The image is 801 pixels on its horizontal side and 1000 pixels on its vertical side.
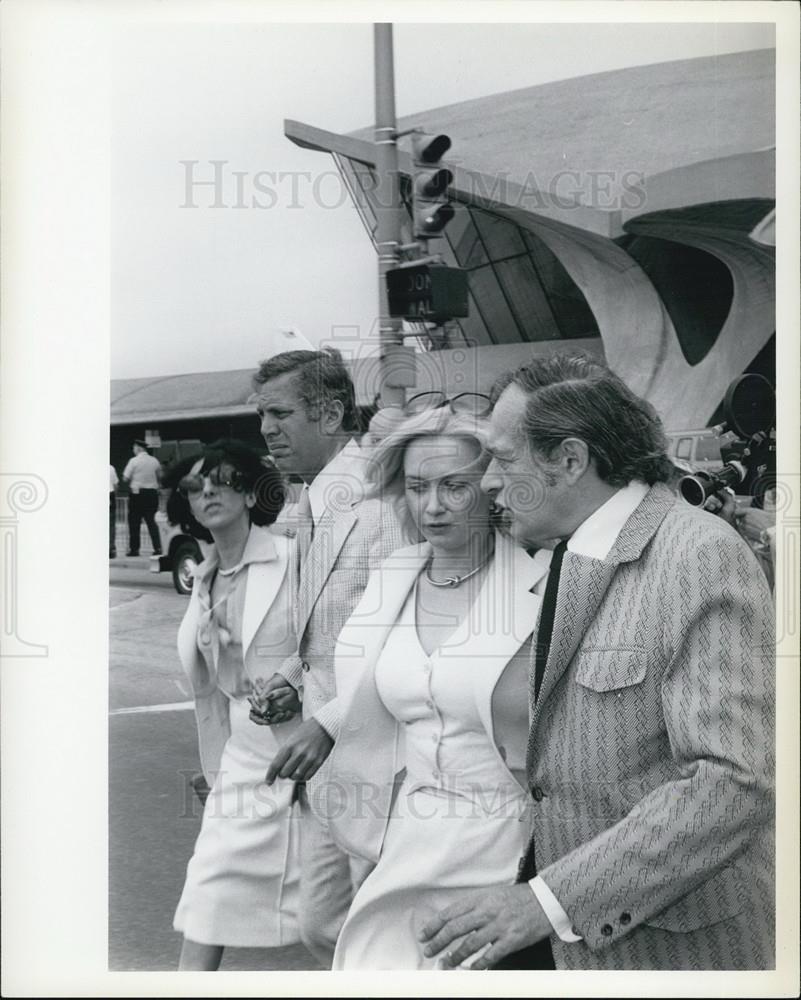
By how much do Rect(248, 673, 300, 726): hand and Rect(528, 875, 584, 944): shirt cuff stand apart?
2.91 ft

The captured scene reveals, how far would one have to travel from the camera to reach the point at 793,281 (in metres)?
3.66

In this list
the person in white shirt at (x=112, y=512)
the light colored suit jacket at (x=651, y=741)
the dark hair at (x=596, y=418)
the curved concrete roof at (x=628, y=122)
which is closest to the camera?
the light colored suit jacket at (x=651, y=741)

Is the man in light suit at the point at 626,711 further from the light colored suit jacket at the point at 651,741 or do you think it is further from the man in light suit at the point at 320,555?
the man in light suit at the point at 320,555

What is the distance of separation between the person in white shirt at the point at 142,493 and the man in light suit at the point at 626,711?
1.04m

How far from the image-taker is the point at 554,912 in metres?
3.47

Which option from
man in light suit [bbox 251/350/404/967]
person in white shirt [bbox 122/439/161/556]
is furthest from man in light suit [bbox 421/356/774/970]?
person in white shirt [bbox 122/439/161/556]

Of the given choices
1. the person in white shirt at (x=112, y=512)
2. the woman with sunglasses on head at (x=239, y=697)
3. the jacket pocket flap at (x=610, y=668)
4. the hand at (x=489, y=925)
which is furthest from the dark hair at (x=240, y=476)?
the hand at (x=489, y=925)

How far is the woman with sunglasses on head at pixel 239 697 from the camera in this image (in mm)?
3730

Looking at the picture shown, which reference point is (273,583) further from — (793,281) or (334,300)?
(793,281)

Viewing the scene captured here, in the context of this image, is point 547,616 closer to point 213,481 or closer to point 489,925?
point 489,925

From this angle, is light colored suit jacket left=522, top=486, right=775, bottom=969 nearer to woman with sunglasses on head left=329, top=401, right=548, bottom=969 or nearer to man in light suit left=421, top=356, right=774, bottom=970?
man in light suit left=421, top=356, right=774, bottom=970

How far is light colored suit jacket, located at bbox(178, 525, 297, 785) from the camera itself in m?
3.74

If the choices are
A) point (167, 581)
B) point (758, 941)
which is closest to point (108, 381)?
point (167, 581)

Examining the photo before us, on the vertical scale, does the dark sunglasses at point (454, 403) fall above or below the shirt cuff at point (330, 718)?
above
